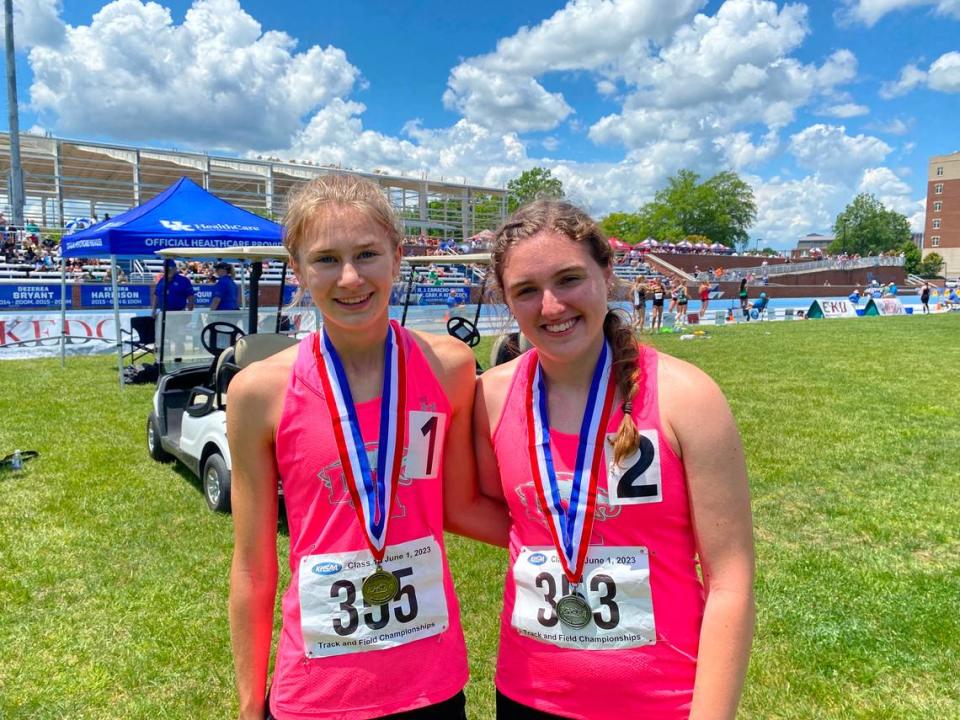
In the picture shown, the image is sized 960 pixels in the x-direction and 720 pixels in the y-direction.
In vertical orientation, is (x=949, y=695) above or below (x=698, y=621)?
below

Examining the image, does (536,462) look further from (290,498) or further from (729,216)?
(729,216)

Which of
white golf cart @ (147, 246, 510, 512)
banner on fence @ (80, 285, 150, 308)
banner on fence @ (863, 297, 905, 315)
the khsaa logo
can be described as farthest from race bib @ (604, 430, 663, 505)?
banner on fence @ (863, 297, 905, 315)

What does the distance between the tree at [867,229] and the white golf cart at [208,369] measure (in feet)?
375

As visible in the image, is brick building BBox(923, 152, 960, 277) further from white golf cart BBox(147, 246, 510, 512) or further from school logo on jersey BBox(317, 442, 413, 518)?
school logo on jersey BBox(317, 442, 413, 518)

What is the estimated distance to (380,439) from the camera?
5.09 ft

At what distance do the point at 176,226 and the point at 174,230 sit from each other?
6.7 inches

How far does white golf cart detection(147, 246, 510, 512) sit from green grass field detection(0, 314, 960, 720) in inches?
12.2

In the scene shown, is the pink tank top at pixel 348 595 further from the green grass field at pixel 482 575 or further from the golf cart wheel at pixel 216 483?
the golf cart wheel at pixel 216 483

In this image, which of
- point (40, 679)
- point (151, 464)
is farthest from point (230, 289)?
point (40, 679)

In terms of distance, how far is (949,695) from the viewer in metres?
2.97

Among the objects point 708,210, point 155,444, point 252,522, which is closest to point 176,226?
point 155,444

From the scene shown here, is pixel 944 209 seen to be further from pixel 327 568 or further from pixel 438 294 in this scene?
pixel 327 568

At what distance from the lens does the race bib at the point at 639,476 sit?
1.40m

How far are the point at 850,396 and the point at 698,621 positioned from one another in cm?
984
